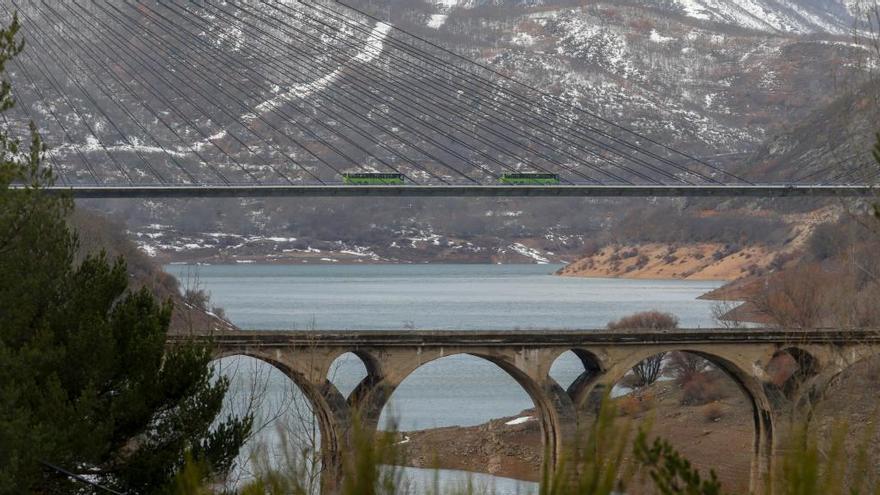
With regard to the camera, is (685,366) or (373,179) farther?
(373,179)

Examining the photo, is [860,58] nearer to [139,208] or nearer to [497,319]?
[497,319]

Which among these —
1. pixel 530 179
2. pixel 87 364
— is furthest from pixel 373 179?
pixel 87 364

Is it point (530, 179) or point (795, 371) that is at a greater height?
point (530, 179)

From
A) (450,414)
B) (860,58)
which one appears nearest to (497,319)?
(450,414)

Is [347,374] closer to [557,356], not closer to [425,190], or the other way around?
[425,190]

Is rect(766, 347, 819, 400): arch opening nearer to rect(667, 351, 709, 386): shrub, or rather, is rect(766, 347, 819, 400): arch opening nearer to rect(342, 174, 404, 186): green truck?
rect(667, 351, 709, 386): shrub

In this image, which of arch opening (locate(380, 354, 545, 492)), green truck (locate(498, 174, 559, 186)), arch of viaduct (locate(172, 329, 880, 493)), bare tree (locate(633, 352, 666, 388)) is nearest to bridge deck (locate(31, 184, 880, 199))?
green truck (locate(498, 174, 559, 186))
